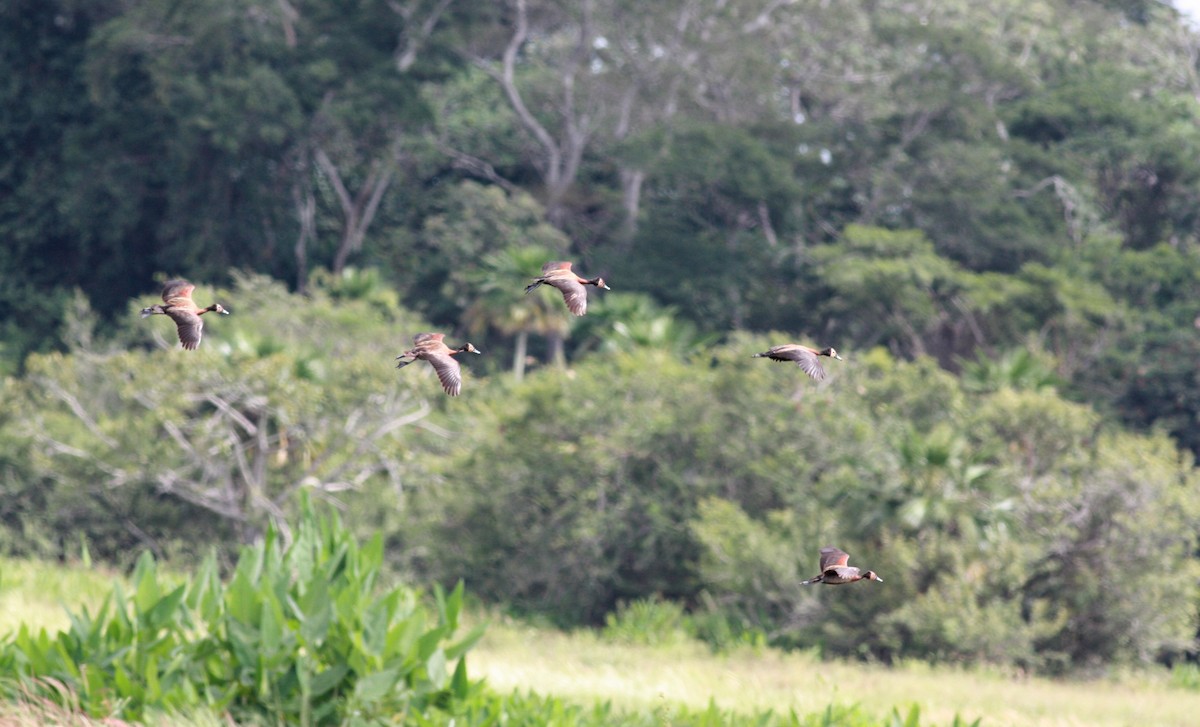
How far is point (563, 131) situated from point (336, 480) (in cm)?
1844

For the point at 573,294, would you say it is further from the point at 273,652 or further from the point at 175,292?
the point at 273,652

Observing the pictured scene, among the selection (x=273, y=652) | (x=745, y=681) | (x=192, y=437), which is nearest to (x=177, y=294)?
(x=273, y=652)

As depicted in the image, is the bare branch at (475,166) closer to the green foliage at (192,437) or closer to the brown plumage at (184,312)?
the green foliage at (192,437)

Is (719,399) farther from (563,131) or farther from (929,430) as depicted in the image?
(563,131)

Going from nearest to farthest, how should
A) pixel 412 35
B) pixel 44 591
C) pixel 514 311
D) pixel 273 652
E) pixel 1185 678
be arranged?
pixel 273 652, pixel 44 591, pixel 1185 678, pixel 514 311, pixel 412 35

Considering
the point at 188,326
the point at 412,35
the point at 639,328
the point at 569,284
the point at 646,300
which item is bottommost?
the point at 639,328

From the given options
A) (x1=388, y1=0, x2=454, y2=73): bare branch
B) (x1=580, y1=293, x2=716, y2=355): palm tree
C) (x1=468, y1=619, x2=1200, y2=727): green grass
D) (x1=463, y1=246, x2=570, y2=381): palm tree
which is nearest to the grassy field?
(x1=468, y1=619, x2=1200, y2=727): green grass

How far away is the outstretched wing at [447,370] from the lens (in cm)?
473

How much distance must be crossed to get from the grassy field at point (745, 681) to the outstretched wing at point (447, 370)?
7.11m

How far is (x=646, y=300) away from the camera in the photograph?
3064 cm

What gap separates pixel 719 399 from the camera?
2498cm

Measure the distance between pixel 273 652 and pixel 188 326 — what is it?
4.88m

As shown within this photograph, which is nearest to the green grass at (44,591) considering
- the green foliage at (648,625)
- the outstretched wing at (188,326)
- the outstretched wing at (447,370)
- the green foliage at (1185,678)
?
the green foliage at (648,625)

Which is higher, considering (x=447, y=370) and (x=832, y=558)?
(x=447, y=370)
